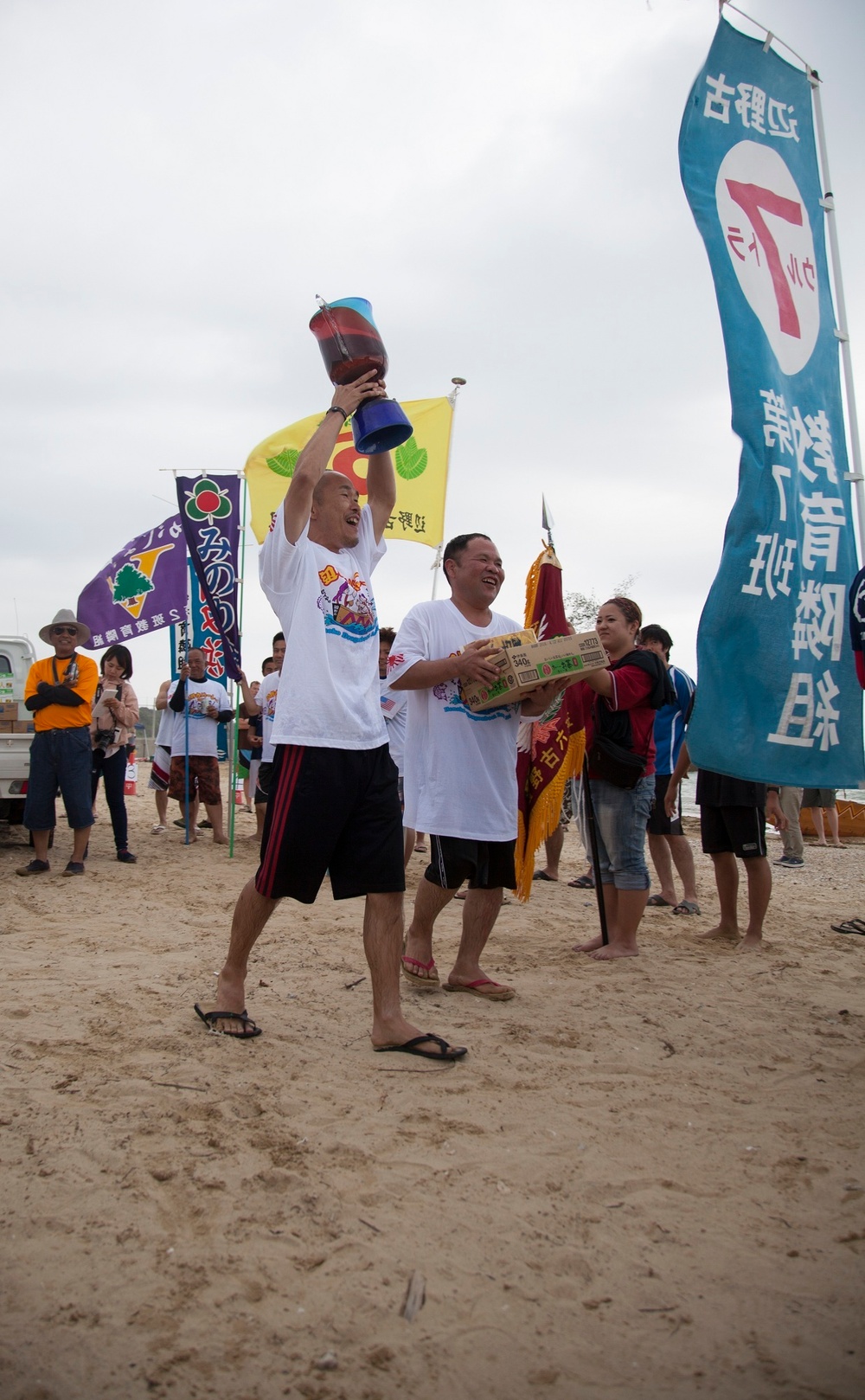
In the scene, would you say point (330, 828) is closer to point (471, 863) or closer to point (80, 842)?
point (471, 863)

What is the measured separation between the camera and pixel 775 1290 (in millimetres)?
1772

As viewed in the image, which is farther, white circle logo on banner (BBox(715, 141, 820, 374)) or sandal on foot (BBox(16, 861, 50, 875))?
sandal on foot (BBox(16, 861, 50, 875))

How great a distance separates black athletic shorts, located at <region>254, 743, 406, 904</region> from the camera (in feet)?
9.65

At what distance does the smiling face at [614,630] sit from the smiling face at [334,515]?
181cm

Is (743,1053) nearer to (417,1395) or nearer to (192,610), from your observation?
(417,1395)

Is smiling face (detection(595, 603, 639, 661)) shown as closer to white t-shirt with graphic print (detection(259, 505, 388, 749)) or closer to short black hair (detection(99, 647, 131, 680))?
white t-shirt with graphic print (detection(259, 505, 388, 749))

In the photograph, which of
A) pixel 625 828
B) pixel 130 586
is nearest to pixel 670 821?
pixel 625 828

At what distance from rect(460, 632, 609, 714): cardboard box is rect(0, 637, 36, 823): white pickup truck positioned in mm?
5871

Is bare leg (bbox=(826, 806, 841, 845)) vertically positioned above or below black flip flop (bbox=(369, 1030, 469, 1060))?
below

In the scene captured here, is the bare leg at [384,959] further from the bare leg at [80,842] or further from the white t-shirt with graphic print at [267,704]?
the bare leg at [80,842]

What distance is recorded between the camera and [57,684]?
23.8 feet

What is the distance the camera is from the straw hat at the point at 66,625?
7.39 meters

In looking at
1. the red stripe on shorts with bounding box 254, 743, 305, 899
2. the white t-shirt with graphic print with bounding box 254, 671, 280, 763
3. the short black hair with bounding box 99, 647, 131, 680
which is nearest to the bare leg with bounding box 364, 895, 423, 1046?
the red stripe on shorts with bounding box 254, 743, 305, 899

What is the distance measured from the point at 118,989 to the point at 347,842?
135 cm
